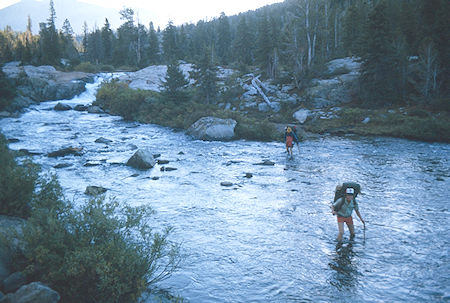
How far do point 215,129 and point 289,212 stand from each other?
16218mm

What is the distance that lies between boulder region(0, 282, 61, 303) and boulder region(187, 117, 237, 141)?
22.2 meters

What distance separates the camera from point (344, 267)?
8219 mm

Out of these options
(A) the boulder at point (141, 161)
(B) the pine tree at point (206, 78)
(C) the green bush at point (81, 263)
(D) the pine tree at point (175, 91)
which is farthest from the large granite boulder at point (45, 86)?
(C) the green bush at point (81, 263)

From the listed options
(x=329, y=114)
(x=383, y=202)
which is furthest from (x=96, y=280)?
(x=329, y=114)

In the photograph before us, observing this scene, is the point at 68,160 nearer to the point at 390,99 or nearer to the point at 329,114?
the point at 329,114

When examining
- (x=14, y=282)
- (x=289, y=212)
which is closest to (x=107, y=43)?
(x=289, y=212)

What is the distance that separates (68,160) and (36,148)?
4348 mm

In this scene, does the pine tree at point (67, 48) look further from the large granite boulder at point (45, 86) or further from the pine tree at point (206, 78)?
the pine tree at point (206, 78)

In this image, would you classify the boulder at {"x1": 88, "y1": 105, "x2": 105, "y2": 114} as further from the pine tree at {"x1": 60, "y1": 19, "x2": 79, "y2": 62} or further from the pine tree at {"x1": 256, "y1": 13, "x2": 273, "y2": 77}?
the pine tree at {"x1": 60, "y1": 19, "x2": 79, "y2": 62}

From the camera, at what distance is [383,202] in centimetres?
1262

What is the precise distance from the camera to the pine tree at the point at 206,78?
35812mm

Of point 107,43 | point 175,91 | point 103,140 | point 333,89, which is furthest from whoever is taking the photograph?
point 107,43

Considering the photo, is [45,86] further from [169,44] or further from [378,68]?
[378,68]

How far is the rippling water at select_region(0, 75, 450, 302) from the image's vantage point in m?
7.59
